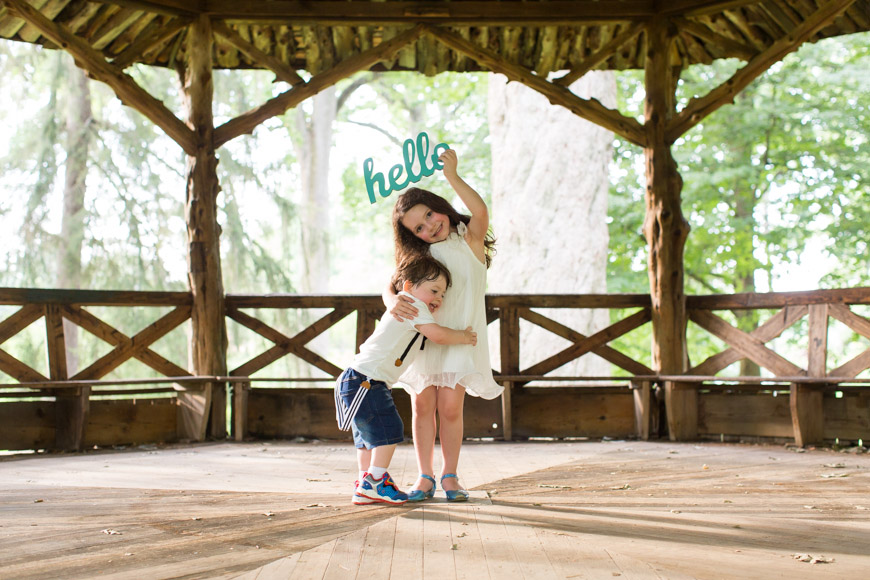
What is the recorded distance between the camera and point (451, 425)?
12.6ft

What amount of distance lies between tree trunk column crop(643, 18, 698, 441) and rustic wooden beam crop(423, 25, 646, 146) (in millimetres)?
222

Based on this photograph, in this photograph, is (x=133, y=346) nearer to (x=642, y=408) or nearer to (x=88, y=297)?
(x=88, y=297)

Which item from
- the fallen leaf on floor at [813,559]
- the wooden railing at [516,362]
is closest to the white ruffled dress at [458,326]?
the fallen leaf on floor at [813,559]

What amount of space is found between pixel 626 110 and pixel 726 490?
14.1m

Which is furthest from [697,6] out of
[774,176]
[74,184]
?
[74,184]

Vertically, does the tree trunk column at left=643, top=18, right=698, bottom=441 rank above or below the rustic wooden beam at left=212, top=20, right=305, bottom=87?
below

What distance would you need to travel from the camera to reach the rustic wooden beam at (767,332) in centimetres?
646

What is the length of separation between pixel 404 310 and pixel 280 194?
1119 cm

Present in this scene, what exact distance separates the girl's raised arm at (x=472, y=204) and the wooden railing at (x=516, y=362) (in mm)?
2797

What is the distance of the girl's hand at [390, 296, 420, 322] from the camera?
370 centimetres

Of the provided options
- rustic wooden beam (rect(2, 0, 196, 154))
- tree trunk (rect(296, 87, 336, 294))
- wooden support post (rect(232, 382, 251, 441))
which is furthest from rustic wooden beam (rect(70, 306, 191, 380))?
tree trunk (rect(296, 87, 336, 294))

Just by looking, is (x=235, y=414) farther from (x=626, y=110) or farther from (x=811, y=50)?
(x=626, y=110)

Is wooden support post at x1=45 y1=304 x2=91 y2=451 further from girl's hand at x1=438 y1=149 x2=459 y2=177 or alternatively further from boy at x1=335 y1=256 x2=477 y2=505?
girl's hand at x1=438 y1=149 x2=459 y2=177

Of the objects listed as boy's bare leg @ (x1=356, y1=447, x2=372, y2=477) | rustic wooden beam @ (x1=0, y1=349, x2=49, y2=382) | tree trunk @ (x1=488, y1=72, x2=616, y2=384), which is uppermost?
tree trunk @ (x1=488, y1=72, x2=616, y2=384)
